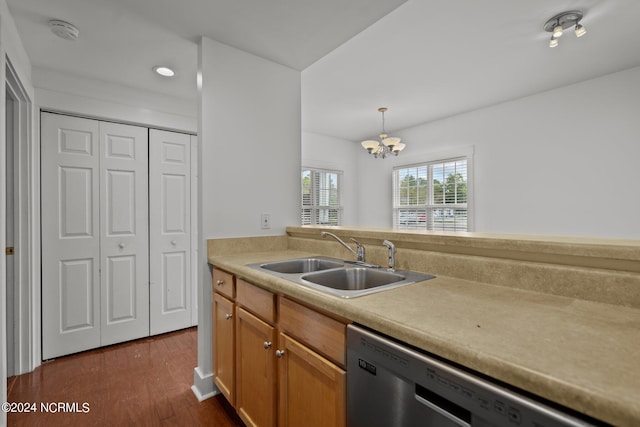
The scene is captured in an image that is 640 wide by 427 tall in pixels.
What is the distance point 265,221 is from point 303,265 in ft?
1.76

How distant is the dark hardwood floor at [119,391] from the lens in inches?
68.2

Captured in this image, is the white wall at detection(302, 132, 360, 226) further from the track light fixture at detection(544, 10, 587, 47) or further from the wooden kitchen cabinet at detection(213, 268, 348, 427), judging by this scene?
the wooden kitchen cabinet at detection(213, 268, 348, 427)

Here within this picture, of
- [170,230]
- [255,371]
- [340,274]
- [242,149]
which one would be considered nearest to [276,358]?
[255,371]

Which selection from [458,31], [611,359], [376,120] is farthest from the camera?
[376,120]

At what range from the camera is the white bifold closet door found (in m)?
2.41

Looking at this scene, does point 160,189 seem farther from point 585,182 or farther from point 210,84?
point 585,182

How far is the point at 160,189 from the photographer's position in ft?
9.40

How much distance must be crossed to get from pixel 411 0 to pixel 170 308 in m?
3.22

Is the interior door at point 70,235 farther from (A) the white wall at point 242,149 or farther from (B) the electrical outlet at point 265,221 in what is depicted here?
(B) the electrical outlet at point 265,221

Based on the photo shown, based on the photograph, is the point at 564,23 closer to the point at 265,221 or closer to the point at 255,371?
the point at 265,221

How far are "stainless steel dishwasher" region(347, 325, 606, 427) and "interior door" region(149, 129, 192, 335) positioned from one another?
253 centimetres

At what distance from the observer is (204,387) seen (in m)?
1.95

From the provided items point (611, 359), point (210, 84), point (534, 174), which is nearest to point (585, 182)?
point (534, 174)

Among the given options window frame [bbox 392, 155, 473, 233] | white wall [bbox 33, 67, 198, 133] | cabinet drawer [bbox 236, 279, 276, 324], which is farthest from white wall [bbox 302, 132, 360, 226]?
cabinet drawer [bbox 236, 279, 276, 324]
